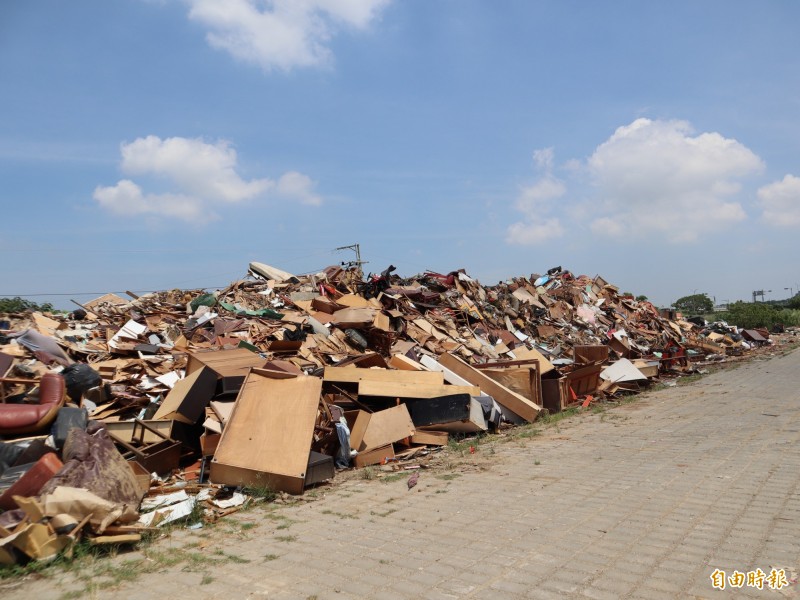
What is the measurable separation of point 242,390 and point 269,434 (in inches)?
27.4

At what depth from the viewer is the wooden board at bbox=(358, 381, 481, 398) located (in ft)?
24.1

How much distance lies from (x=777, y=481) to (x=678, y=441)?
1.99 m

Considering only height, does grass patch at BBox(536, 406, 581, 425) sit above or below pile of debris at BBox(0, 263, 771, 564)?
below

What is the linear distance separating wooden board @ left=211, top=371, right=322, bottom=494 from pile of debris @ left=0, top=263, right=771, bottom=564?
0.05 feet

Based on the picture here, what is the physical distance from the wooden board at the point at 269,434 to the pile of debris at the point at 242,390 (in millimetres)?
15

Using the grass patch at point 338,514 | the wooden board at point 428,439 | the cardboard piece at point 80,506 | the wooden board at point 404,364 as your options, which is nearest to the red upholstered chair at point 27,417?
the cardboard piece at point 80,506

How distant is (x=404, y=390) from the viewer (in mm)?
7473

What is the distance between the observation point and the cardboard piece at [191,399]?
602cm

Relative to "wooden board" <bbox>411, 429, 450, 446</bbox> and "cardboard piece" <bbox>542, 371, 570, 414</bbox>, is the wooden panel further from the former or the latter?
"cardboard piece" <bbox>542, 371, 570, 414</bbox>

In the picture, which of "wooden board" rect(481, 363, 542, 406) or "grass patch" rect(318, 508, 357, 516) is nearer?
"grass patch" rect(318, 508, 357, 516)

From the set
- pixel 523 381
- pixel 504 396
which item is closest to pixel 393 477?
pixel 504 396

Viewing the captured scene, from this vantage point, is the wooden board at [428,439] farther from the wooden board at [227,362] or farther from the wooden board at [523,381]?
the wooden board at [523,381]

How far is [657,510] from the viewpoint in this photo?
4.47 metres

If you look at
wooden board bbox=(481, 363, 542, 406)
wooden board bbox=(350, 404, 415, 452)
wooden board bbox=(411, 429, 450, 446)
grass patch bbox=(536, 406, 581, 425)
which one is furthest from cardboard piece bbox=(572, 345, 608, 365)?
wooden board bbox=(350, 404, 415, 452)
